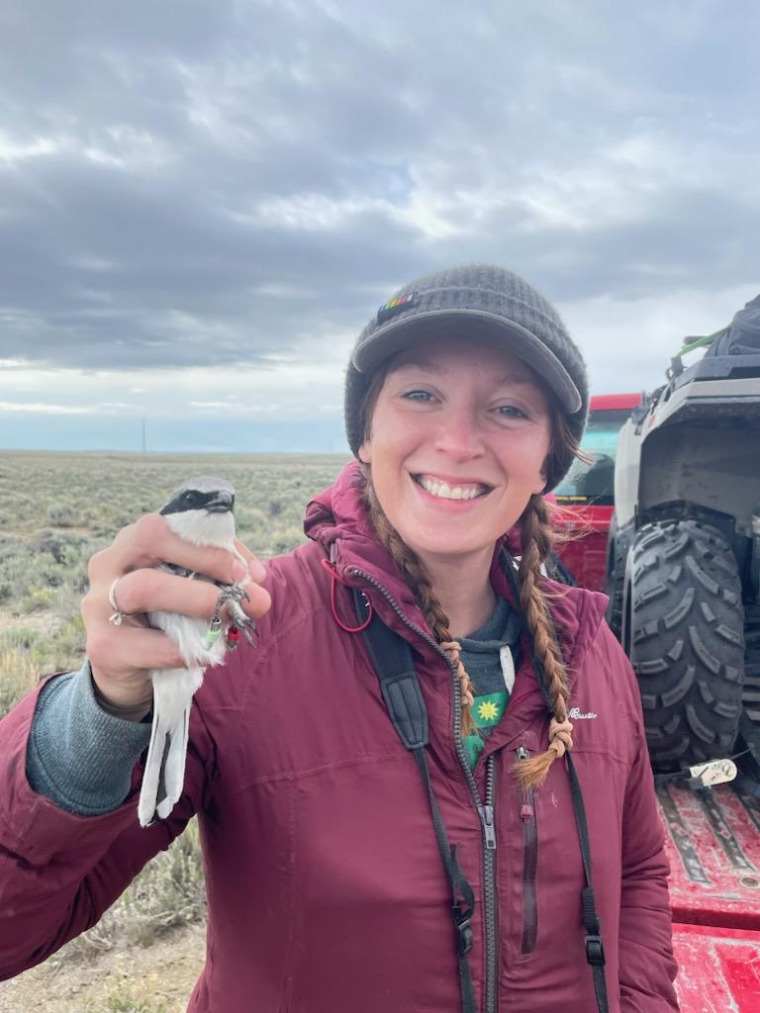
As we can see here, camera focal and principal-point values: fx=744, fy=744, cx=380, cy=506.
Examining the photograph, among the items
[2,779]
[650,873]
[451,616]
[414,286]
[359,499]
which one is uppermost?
[414,286]

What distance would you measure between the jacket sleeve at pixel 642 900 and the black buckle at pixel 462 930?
0.62m

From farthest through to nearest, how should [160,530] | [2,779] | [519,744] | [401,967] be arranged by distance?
[519,744] → [401,967] → [2,779] → [160,530]

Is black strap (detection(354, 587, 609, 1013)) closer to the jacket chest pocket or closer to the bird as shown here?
the jacket chest pocket

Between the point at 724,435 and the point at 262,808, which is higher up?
the point at 724,435

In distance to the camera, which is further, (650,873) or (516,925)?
(650,873)

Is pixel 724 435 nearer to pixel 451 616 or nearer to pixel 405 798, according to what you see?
pixel 451 616

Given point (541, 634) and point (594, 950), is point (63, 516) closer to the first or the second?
point (541, 634)

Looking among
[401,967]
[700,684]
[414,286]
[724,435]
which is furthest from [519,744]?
[724,435]

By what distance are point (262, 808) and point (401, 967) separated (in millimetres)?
410

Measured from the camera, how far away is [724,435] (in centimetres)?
412

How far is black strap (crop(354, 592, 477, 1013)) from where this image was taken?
146 cm

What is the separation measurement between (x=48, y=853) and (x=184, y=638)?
46 centimetres

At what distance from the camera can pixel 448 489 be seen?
1.80 meters

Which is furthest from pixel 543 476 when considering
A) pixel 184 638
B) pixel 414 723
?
pixel 184 638
